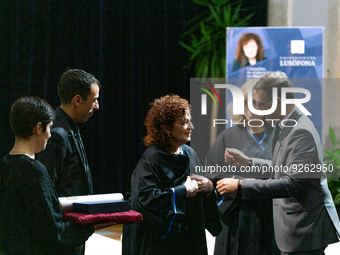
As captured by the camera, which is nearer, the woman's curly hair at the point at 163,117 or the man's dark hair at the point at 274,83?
the woman's curly hair at the point at 163,117

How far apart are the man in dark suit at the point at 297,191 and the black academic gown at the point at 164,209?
479 millimetres

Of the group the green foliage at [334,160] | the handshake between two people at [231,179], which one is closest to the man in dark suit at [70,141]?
the handshake between two people at [231,179]

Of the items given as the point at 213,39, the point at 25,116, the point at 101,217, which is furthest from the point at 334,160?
the point at 25,116

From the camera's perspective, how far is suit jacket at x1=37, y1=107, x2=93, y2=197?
216 centimetres

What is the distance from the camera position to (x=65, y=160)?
2238 millimetres

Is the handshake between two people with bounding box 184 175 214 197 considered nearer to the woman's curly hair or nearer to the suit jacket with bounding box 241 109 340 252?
the woman's curly hair

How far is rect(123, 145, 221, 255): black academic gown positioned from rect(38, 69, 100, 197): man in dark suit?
1.07 ft

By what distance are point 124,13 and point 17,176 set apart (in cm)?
461

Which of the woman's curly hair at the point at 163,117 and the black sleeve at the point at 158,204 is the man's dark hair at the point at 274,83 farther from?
the black sleeve at the point at 158,204

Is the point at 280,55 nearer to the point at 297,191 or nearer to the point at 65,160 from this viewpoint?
the point at 297,191

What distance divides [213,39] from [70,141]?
4372 mm

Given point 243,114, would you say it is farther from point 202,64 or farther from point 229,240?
point 202,64

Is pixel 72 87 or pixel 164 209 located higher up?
pixel 72 87

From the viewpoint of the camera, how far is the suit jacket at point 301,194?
2.51 m
